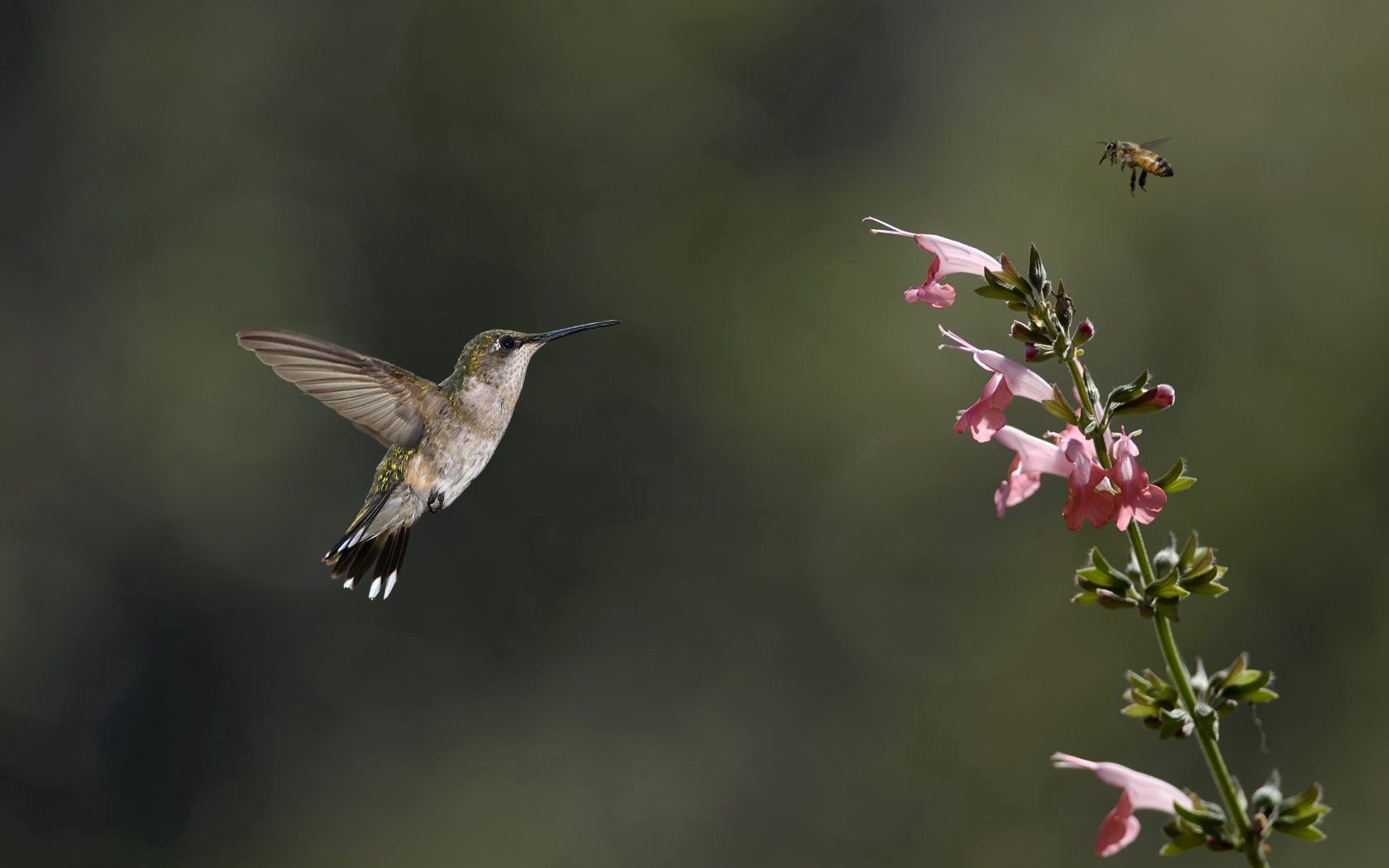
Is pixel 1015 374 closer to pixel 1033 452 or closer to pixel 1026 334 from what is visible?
pixel 1033 452

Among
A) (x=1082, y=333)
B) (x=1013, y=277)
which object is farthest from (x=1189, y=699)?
(x=1013, y=277)

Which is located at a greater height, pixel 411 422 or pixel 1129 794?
pixel 411 422

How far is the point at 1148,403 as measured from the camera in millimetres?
1605

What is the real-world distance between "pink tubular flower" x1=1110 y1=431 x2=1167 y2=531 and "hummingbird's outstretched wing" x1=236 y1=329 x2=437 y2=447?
5.19 feet

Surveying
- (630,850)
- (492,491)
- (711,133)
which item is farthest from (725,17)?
(630,850)

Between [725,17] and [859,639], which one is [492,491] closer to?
[859,639]

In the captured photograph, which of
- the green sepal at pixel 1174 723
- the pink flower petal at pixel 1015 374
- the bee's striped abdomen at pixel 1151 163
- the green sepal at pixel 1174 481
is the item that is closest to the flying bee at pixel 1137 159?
the bee's striped abdomen at pixel 1151 163

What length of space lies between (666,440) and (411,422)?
330 inches

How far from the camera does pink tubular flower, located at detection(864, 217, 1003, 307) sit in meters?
1.87

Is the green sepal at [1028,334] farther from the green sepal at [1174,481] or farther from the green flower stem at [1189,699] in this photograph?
the green sepal at [1174,481]

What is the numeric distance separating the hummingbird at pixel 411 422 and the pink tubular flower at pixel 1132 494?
1.41 m

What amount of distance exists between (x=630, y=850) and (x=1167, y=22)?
855 cm

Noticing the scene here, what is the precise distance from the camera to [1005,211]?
1178 cm

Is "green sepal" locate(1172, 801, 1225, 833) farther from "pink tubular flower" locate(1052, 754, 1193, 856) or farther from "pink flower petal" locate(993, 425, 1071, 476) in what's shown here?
"pink flower petal" locate(993, 425, 1071, 476)
